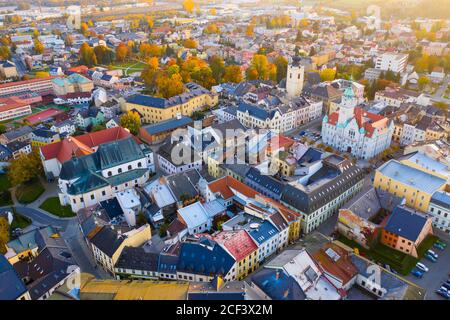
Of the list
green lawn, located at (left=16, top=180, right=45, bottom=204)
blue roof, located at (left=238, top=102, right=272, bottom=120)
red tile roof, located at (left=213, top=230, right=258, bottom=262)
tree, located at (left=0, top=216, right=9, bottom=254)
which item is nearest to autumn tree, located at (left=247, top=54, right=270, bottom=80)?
blue roof, located at (left=238, top=102, right=272, bottom=120)

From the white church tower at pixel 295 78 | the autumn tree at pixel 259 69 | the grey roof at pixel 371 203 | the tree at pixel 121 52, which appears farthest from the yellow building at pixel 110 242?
the tree at pixel 121 52

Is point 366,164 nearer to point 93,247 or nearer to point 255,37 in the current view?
point 93,247

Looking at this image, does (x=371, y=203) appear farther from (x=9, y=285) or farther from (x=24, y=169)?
(x=24, y=169)

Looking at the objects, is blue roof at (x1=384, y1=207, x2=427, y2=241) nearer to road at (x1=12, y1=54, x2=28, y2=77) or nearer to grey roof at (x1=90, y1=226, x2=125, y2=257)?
grey roof at (x1=90, y1=226, x2=125, y2=257)

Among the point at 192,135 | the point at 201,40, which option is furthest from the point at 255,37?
the point at 192,135

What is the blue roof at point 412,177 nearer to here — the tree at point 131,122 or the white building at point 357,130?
the white building at point 357,130

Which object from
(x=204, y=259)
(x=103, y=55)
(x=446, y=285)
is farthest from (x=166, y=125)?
(x=103, y=55)

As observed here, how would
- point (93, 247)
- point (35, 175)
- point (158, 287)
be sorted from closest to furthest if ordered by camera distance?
1. point (158, 287)
2. point (93, 247)
3. point (35, 175)
